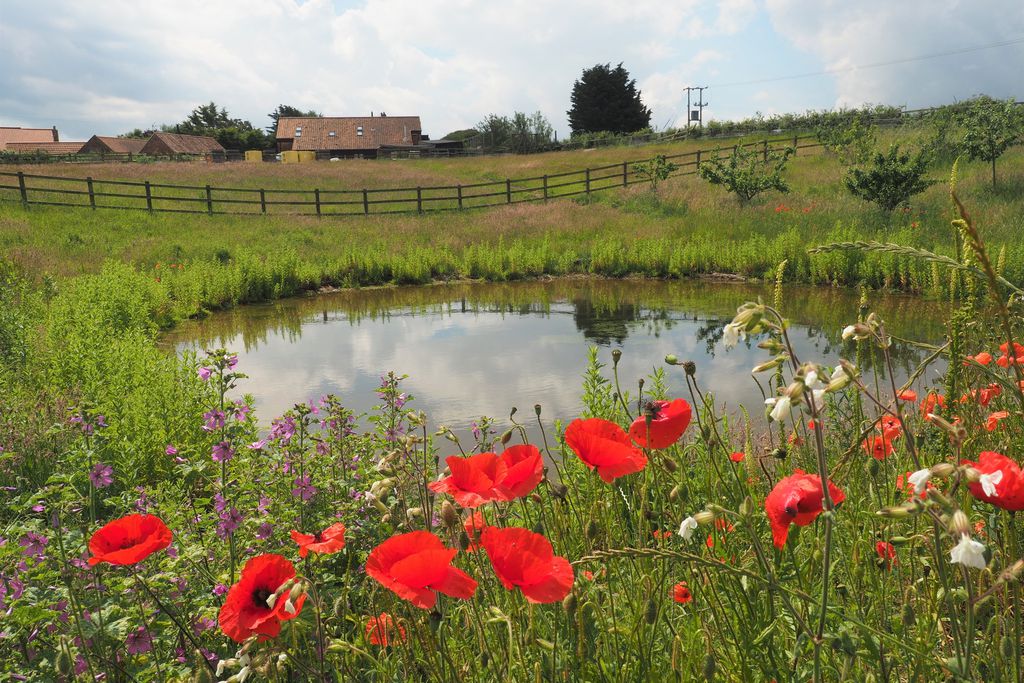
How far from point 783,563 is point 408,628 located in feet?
2.87

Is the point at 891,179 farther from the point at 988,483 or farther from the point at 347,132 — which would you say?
the point at 347,132

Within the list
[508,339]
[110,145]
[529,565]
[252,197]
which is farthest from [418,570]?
[110,145]

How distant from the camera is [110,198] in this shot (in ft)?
73.9

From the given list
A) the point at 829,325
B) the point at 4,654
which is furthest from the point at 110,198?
the point at 4,654

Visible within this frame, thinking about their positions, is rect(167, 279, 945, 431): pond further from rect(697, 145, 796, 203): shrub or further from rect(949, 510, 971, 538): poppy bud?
rect(697, 145, 796, 203): shrub

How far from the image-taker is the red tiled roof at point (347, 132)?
53.9 metres

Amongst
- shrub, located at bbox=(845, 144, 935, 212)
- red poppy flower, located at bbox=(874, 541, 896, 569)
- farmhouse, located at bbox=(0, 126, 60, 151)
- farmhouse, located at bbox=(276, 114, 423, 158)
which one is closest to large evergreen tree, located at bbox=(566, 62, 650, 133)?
farmhouse, located at bbox=(276, 114, 423, 158)

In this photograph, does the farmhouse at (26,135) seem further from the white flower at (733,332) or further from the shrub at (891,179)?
the white flower at (733,332)

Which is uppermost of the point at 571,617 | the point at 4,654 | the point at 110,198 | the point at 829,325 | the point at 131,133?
the point at 131,133

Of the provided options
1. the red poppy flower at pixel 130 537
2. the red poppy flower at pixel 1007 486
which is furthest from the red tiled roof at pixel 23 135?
the red poppy flower at pixel 1007 486

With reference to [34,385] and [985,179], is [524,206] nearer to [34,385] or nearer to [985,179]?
[985,179]

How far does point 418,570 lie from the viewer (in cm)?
95

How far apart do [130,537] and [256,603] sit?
337mm

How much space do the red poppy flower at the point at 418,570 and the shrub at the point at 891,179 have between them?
16227 millimetres
